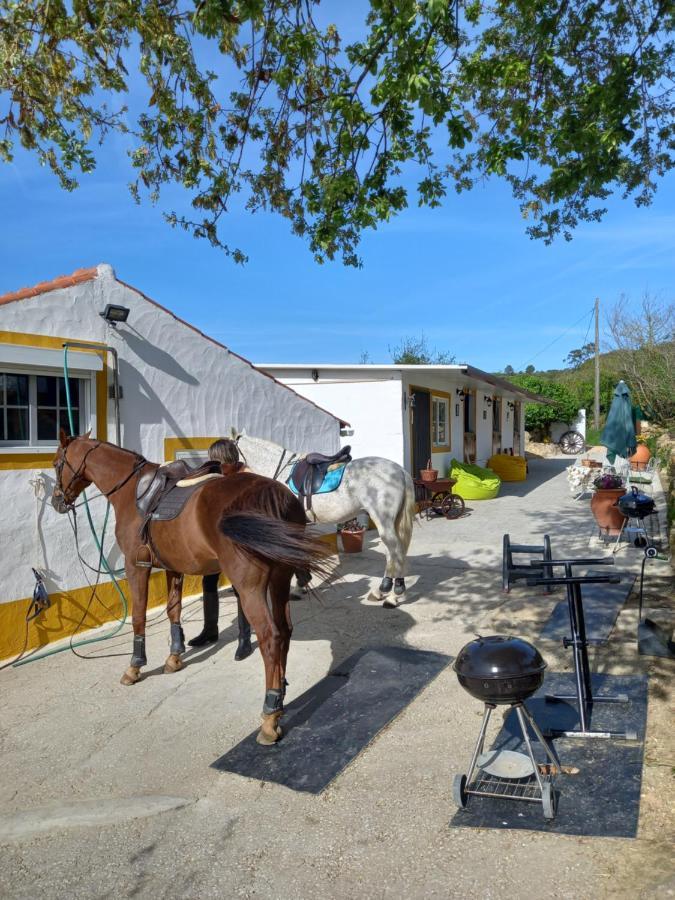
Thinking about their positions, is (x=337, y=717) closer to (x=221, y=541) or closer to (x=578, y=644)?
(x=221, y=541)

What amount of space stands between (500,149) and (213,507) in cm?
384

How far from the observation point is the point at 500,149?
203 inches

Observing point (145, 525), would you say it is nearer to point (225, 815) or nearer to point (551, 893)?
point (225, 815)

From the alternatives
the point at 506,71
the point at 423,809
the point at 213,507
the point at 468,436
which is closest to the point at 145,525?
the point at 213,507

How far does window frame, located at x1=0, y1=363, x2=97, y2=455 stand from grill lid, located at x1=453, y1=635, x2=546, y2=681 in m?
4.54

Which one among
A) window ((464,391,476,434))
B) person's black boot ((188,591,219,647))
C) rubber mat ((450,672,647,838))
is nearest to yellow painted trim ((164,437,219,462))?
person's black boot ((188,591,219,647))

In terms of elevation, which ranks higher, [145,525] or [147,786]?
[145,525]

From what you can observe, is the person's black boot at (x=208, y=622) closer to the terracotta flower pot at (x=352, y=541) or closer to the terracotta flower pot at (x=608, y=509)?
the terracotta flower pot at (x=352, y=541)

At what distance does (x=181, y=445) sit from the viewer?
7.24 meters

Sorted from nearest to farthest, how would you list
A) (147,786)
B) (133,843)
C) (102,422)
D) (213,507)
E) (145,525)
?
(133,843), (147,786), (213,507), (145,525), (102,422)

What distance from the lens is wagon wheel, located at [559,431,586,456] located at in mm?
31047

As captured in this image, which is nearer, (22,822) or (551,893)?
(551,893)

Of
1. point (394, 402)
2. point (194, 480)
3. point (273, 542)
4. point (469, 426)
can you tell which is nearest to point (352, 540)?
point (394, 402)

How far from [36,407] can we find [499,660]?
4.92 m
